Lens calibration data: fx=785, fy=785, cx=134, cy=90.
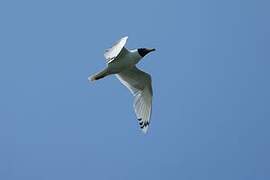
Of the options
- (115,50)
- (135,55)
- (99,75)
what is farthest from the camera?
(99,75)

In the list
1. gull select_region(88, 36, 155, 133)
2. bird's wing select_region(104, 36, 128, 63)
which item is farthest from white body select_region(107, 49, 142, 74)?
bird's wing select_region(104, 36, 128, 63)

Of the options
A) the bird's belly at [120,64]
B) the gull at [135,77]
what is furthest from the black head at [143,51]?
the bird's belly at [120,64]

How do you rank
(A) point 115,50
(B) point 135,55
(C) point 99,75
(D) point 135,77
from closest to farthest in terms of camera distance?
(A) point 115,50
(B) point 135,55
(C) point 99,75
(D) point 135,77

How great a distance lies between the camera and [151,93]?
1286cm

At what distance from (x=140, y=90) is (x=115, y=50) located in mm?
2014

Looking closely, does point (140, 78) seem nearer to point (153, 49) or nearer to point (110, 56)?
point (153, 49)

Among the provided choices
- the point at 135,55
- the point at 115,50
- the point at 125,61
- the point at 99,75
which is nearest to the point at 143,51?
the point at 135,55

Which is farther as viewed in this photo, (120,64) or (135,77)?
(135,77)

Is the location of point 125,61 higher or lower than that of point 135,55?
lower

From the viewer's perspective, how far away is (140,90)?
42.4 ft

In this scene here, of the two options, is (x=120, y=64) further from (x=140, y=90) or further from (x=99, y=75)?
(x=140, y=90)

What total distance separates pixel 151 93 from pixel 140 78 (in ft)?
1.00

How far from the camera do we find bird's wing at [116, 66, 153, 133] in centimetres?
1272

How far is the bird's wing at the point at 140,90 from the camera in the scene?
41.7 feet
